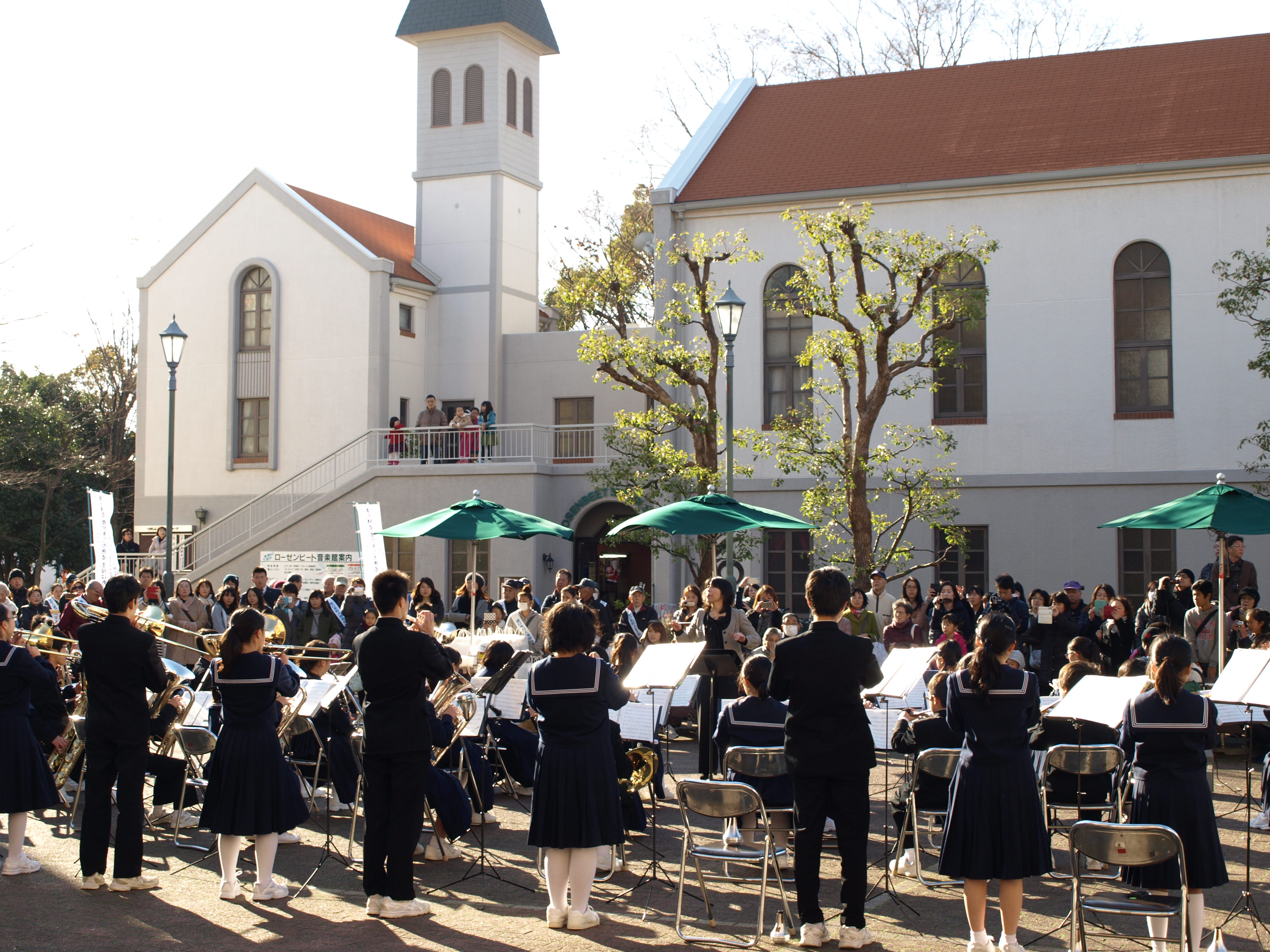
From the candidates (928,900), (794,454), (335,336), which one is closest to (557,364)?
(335,336)

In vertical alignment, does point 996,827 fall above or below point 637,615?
below

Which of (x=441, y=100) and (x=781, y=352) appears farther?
(x=441, y=100)

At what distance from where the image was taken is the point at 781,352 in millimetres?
25344

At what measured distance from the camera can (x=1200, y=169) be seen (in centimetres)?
2262

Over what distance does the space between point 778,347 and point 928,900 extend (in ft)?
59.8

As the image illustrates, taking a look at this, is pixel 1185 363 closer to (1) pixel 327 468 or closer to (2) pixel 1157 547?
(2) pixel 1157 547

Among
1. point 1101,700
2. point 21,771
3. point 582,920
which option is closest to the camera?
point 582,920

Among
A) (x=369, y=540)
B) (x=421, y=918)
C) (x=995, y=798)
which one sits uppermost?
(x=369, y=540)

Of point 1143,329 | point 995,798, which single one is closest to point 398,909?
point 995,798

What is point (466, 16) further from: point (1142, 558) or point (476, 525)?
point (476, 525)

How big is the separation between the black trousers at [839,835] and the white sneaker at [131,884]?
13.4 feet

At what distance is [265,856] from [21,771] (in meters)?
1.85

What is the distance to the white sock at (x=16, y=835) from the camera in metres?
8.54

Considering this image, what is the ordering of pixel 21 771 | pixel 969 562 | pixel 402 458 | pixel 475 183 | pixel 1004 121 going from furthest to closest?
pixel 475 183
pixel 402 458
pixel 1004 121
pixel 969 562
pixel 21 771
